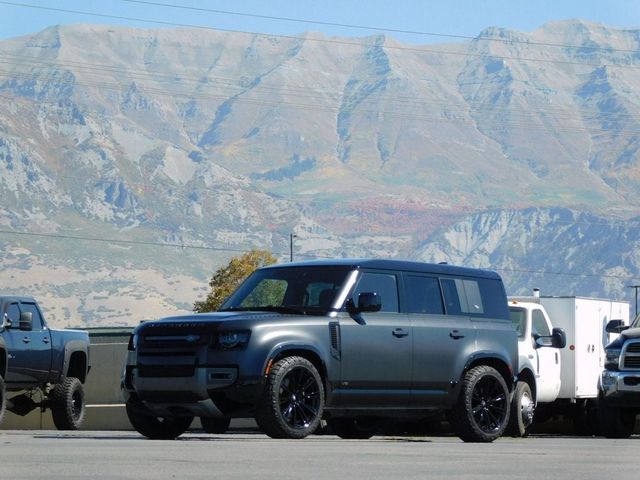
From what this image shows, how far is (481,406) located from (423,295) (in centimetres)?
146

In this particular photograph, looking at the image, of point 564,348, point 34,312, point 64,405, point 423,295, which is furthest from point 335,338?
point 564,348

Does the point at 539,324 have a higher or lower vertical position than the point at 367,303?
lower

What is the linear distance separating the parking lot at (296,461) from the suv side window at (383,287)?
1.93 meters

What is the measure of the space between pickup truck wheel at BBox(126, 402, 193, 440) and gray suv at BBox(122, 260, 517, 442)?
0.02 metres

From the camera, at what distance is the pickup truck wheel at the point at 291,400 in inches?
623

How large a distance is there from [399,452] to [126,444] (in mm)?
2826

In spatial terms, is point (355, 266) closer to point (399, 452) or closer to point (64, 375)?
point (399, 452)

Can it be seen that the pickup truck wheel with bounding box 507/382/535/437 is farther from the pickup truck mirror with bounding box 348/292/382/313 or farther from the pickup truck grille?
the pickup truck mirror with bounding box 348/292/382/313

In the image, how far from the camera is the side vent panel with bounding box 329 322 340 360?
16.6 metres

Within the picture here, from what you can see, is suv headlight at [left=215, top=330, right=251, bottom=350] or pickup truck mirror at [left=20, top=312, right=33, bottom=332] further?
pickup truck mirror at [left=20, top=312, right=33, bottom=332]

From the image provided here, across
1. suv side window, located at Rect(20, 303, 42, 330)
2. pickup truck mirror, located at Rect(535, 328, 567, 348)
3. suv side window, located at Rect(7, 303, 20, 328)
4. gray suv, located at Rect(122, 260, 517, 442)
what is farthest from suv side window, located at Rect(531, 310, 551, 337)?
suv side window, located at Rect(7, 303, 20, 328)

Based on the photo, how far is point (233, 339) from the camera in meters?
15.9

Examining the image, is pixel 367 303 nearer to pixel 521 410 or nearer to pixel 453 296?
pixel 453 296

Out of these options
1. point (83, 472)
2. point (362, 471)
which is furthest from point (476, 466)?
point (83, 472)
